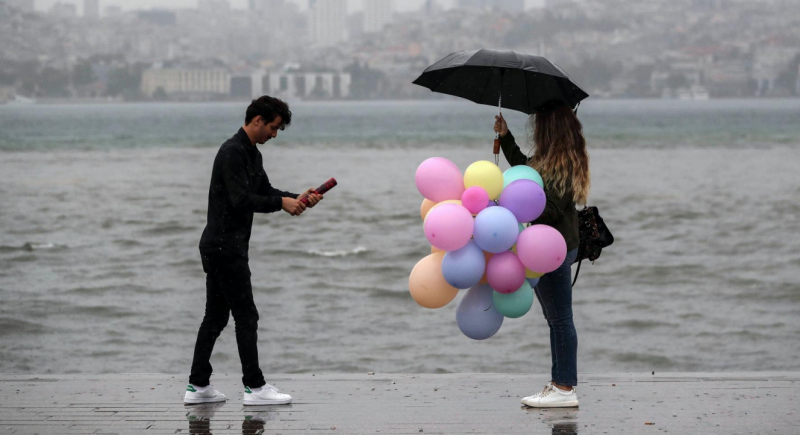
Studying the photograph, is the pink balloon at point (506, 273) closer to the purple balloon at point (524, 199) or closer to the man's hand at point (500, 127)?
the purple balloon at point (524, 199)

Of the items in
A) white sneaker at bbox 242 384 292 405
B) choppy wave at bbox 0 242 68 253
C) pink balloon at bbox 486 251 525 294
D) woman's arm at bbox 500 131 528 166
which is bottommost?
choppy wave at bbox 0 242 68 253

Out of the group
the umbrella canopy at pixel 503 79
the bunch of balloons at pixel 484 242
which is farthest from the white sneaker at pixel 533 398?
the umbrella canopy at pixel 503 79

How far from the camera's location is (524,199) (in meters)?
5.36

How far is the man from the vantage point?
5570 mm

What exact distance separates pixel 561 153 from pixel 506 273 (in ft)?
2.34

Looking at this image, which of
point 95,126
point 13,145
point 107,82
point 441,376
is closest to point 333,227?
point 441,376

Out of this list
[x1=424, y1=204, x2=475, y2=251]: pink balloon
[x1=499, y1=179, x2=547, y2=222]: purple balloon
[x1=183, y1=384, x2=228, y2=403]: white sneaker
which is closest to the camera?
[x1=424, y1=204, x2=475, y2=251]: pink balloon

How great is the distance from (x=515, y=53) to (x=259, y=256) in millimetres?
15617

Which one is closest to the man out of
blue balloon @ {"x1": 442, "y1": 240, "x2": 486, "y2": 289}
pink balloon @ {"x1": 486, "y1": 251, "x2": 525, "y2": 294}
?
blue balloon @ {"x1": 442, "y1": 240, "x2": 486, "y2": 289}

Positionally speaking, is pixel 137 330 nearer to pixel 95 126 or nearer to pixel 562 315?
pixel 562 315

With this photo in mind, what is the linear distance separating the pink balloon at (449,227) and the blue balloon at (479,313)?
41cm

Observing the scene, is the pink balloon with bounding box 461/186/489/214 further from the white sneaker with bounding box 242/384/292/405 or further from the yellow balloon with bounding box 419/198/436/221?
the white sneaker with bounding box 242/384/292/405

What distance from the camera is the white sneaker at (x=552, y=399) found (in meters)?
5.70

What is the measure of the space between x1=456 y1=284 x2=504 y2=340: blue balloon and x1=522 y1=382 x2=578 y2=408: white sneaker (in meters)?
0.46
